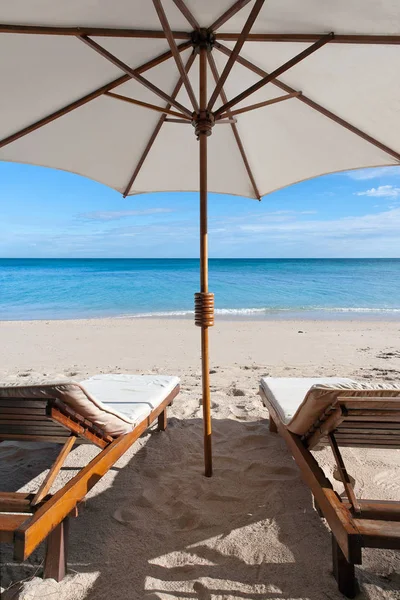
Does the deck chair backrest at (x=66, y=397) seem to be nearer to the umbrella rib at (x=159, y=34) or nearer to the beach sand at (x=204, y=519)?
the beach sand at (x=204, y=519)

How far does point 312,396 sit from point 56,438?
53.4 inches

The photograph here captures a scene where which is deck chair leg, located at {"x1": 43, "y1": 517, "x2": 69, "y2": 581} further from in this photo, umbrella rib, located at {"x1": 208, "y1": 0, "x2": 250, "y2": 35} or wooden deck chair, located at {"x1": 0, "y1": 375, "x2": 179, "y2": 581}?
umbrella rib, located at {"x1": 208, "y1": 0, "x2": 250, "y2": 35}

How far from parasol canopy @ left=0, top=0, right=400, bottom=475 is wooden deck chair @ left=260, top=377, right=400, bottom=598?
80cm

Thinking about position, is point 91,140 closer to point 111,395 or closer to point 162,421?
point 111,395

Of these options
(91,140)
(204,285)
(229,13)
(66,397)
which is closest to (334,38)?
(229,13)

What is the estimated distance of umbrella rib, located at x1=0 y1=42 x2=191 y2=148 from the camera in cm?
243

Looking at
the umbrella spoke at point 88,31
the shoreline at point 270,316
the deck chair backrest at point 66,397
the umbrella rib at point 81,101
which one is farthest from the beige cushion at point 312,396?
the shoreline at point 270,316

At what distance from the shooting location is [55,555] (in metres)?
1.53

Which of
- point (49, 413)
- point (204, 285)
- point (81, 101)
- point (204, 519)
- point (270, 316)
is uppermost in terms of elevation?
point (81, 101)

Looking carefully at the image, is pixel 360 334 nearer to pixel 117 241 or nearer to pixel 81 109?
pixel 81 109

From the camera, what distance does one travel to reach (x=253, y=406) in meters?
3.75

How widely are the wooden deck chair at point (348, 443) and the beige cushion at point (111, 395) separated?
3.20 feet

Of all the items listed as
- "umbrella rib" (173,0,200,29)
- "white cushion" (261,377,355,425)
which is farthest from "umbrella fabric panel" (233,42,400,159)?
"white cushion" (261,377,355,425)

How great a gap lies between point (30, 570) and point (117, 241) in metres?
70.3
